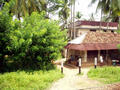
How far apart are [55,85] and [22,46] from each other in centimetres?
402

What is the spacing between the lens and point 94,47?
14.8 m

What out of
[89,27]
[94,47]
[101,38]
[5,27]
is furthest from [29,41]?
[89,27]

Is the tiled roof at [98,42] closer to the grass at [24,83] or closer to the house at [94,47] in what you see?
the house at [94,47]

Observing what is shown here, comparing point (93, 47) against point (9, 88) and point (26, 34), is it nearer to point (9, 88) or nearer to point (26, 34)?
point (26, 34)

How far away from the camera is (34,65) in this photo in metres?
11.8

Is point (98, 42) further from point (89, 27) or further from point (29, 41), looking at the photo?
point (29, 41)

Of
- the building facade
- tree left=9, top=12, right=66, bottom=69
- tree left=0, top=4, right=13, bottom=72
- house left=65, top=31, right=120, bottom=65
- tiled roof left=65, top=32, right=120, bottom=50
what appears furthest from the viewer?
the building facade

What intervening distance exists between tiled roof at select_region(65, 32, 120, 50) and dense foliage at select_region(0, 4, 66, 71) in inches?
143

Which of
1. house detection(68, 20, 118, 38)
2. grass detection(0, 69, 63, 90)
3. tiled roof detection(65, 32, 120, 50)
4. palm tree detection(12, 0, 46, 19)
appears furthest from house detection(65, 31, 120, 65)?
grass detection(0, 69, 63, 90)

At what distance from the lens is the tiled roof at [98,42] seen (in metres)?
14.7

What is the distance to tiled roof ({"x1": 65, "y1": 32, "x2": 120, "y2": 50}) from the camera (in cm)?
1473

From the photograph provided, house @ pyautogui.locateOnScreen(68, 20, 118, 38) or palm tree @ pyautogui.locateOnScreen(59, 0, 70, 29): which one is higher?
palm tree @ pyautogui.locateOnScreen(59, 0, 70, 29)

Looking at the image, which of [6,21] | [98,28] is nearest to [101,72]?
[6,21]

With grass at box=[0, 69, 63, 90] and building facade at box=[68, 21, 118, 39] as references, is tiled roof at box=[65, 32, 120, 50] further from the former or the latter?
grass at box=[0, 69, 63, 90]
